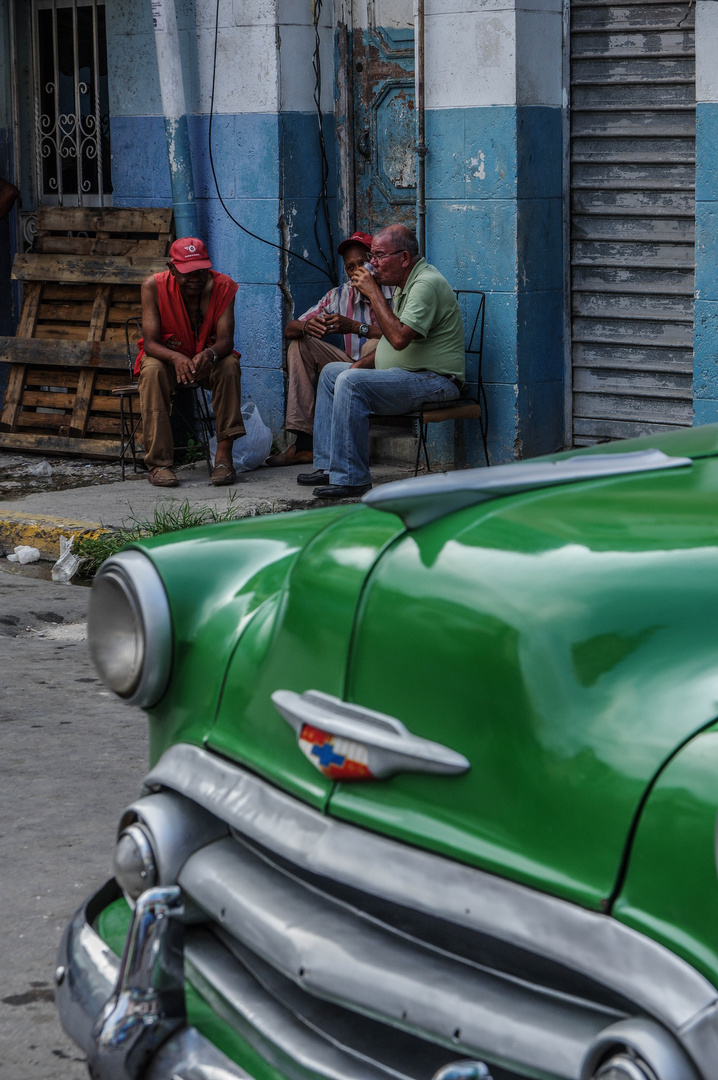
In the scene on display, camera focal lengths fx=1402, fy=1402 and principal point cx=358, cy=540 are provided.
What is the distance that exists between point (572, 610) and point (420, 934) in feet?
1.33

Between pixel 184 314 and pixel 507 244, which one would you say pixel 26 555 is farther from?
pixel 507 244

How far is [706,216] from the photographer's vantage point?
6.30m

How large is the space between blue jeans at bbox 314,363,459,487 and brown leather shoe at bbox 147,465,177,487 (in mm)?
901

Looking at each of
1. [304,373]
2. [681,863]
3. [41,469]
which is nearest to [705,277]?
[304,373]

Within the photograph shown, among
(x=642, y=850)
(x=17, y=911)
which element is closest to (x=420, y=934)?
(x=642, y=850)

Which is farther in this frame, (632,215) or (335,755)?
(632,215)

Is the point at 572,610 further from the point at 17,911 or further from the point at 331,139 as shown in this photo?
the point at 331,139

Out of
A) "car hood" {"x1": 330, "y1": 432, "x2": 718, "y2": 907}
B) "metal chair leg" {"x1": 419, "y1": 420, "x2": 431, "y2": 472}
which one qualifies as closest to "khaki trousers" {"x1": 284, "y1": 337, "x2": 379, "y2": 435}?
"metal chair leg" {"x1": 419, "y1": 420, "x2": 431, "y2": 472}

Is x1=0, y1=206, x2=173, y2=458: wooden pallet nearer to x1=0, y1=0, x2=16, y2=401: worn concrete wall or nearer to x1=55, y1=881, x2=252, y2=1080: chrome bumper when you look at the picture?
x1=0, y1=0, x2=16, y2=401: worn concrete wall

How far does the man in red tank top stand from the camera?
736cm

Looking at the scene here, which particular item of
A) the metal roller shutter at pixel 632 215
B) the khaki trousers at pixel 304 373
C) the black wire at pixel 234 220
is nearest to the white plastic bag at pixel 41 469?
the khaki trousers at pixel 304 373

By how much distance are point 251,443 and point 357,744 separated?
6125mm

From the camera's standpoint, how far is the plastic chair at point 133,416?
7715mm

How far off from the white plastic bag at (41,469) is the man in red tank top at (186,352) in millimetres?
863
